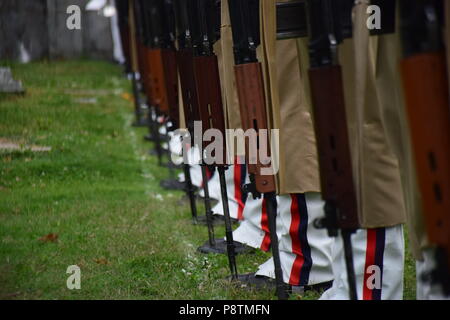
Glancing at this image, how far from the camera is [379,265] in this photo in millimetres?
4023

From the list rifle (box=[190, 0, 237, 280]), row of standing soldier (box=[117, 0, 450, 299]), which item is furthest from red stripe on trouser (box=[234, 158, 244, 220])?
rifle (box=[190, 0, 237, 280])

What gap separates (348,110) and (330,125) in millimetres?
762

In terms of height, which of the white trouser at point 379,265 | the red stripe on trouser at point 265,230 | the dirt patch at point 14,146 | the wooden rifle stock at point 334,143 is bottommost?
the red stripe on trouser at point 265,230

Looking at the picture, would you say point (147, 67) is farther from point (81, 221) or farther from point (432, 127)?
point (432, 127)

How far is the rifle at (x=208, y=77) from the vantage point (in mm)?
4773

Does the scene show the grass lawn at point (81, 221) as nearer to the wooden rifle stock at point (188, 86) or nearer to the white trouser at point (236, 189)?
the white trouser at point (236, 189)

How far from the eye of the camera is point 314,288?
481 centimetres

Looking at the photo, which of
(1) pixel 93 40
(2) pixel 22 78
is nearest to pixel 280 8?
(2) pixel 22 78

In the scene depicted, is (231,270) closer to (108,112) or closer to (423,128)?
(423,128)

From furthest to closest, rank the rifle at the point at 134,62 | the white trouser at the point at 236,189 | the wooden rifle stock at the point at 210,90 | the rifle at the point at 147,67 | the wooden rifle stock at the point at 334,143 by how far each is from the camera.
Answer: the rifle at the point at 134,62, the rifle at the point at 147,67, the white trouser at the point at 236,189, the wooden rifle stock at the point at 210,90, the wooden rifle stock at the point at 334,143

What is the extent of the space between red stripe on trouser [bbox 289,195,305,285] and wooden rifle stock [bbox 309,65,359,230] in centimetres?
155

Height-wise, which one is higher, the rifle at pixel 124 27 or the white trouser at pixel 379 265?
the rifle at pixel 124 27

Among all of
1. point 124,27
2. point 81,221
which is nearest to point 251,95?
point 81,221

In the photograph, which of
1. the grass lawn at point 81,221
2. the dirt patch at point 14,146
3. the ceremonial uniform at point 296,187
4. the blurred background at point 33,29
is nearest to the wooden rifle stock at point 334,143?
the ceremonial uniform at point 296,187
